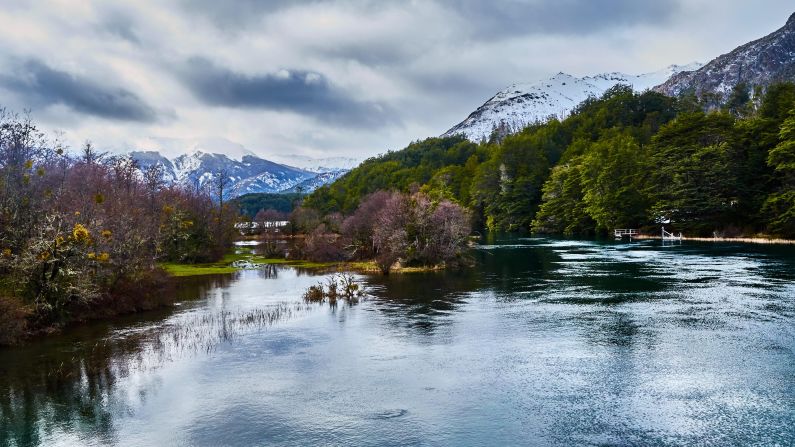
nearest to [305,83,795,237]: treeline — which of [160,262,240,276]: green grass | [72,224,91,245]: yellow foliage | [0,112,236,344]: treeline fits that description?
[160,262,240,276]: green grass

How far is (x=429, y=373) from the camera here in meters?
21.2

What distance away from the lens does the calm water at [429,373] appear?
15.7m

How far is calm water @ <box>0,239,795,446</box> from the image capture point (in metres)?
15.7

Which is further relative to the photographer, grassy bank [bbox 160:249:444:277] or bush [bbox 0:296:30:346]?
grassy bank [bbox 160:249:444:277]

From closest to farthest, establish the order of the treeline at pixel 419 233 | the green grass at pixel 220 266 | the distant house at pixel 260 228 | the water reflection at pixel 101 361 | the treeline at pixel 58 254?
the water reflection at pixel 101 361 → the treeline at pixel 58 254 → the treeline at pixel 419 233 → the green grass at pixel 220 266 → the distant house at pixel 260 228

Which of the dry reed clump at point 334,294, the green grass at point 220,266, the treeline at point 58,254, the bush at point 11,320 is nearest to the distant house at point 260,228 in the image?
the green grass at point 220,266

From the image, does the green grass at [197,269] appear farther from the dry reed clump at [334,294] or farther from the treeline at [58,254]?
the dry reed clump at [334,294]

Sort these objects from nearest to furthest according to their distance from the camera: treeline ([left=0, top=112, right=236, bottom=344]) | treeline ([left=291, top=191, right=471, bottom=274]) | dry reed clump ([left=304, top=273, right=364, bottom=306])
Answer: treeline ([left=0, top=112, right=236, bottom=344])
dry reed clump ([left=304, top=273, right=364, bottom=306])
treeline ([left=291, top=191, right=471, bottom=274])

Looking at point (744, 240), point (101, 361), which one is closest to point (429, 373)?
point (101, 361)

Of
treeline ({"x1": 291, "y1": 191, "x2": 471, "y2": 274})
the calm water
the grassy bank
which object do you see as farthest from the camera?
treeline ({"x1": 291, "y1": 191, "x2": 471, "y2": 274})

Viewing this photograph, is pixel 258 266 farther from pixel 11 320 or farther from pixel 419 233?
pixel 11 320

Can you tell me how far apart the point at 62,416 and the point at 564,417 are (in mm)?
15736

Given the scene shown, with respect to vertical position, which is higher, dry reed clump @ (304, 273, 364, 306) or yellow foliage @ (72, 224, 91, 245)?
yellow foliage @ (72, 224, 91, 245)

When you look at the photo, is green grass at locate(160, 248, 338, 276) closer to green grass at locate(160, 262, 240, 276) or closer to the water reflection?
green grass at locate(160, 262, 240, 276)
